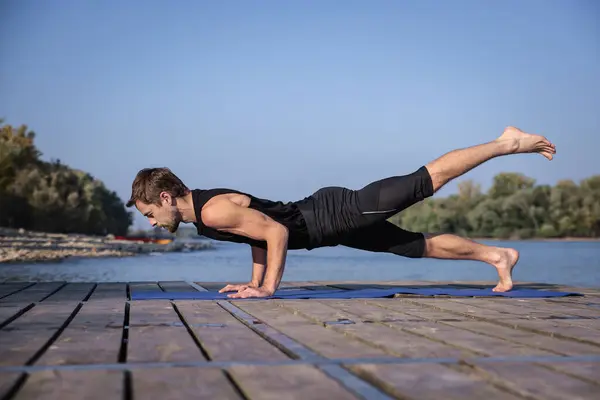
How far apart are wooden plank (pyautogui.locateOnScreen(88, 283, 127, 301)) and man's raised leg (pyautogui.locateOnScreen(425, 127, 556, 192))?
6.42ft

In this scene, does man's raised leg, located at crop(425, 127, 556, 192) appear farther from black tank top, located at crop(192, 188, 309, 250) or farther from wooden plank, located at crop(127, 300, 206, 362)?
wooden plank, located at crop(127, 300, 206, 362)

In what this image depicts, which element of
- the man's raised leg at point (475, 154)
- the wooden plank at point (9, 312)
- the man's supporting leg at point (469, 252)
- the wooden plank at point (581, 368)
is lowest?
the wooden plank at point (9, 312)

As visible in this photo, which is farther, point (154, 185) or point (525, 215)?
point (525, 215)

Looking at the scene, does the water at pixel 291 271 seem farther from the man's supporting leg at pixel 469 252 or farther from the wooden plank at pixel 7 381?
the wooden plank at pixel 7 381

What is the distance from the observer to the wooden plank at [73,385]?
5.66 ft

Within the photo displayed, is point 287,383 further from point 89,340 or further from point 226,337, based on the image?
point 89,340

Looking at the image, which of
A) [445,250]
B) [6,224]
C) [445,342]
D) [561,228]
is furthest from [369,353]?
[561,228]

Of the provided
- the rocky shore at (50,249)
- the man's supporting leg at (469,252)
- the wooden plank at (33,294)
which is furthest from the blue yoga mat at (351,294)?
the rocky shore at (50,249)

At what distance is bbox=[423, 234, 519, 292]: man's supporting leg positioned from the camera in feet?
15.7

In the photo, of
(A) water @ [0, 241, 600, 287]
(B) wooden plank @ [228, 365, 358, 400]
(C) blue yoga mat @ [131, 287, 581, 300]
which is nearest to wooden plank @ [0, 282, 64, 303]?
(C) blue yoga mat @ [131, 287, 581, 300]

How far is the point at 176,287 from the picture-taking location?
5.51 meters

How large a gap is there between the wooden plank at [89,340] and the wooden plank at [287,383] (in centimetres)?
45

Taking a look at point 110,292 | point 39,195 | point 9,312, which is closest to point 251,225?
point 110,292

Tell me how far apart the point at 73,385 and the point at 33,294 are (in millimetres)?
3069
